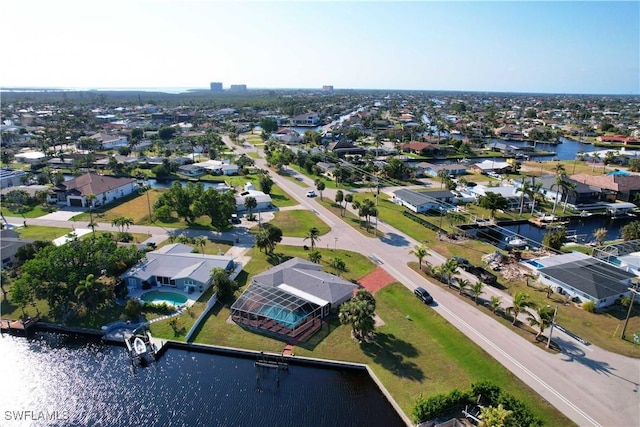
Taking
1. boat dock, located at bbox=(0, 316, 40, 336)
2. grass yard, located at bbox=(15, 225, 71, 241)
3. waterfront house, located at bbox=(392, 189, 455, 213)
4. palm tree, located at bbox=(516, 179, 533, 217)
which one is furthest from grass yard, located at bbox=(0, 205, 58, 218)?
palm tree, located at bbox=(516, 179, 533, 217)

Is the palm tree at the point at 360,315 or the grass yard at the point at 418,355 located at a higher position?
the palm tree at the point at 360,315

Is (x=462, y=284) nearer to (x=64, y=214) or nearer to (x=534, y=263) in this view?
(x=534, y=263)

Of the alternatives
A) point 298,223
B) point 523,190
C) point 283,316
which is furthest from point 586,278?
point 298,223

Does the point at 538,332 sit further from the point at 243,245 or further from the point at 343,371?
the point at 243,245

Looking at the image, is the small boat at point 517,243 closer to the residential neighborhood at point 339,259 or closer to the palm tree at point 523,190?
the residential neighborhood at point 339,259

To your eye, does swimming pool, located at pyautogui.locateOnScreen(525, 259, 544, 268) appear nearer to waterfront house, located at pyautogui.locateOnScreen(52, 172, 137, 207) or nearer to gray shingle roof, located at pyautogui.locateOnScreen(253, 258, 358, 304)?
gray shingle roof, located at pyautogui.locateOnScreen(253, 258, 358, 304)

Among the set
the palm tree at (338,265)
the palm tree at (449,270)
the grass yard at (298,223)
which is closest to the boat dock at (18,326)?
the palm tree at (338,265)
